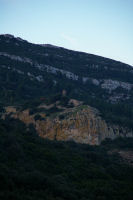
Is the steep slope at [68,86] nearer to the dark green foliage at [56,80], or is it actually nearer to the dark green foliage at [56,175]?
the dark green foliage at [56,80]

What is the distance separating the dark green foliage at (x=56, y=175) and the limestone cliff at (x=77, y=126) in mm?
7141

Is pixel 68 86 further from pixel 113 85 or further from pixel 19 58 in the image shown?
pixel 19 58

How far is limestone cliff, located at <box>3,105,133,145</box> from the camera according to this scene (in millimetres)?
24094

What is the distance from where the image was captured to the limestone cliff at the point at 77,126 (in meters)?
24.1

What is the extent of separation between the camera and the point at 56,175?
10953 mm

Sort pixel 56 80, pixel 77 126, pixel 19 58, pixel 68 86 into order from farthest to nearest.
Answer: pixel 19 58
pixel 56 80
pixel 68 86
pixel 77 126

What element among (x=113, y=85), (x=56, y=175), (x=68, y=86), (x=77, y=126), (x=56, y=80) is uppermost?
(x=56, y=80)

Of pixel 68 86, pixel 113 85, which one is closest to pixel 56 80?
pixel 68 86

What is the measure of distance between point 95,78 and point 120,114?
21.6 meters

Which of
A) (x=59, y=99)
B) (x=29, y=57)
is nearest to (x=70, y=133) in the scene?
(x=59, y=99)

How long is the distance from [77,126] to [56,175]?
46.5 feet

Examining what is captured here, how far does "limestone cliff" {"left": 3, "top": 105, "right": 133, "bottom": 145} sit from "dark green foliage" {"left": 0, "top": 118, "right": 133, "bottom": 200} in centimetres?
714

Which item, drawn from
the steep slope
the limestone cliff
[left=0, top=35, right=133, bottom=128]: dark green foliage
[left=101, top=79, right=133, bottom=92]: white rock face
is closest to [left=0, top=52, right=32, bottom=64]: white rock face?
the steep slope

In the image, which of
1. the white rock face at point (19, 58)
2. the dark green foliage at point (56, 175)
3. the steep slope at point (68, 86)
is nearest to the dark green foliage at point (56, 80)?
the steep slope at point (68, 86)
